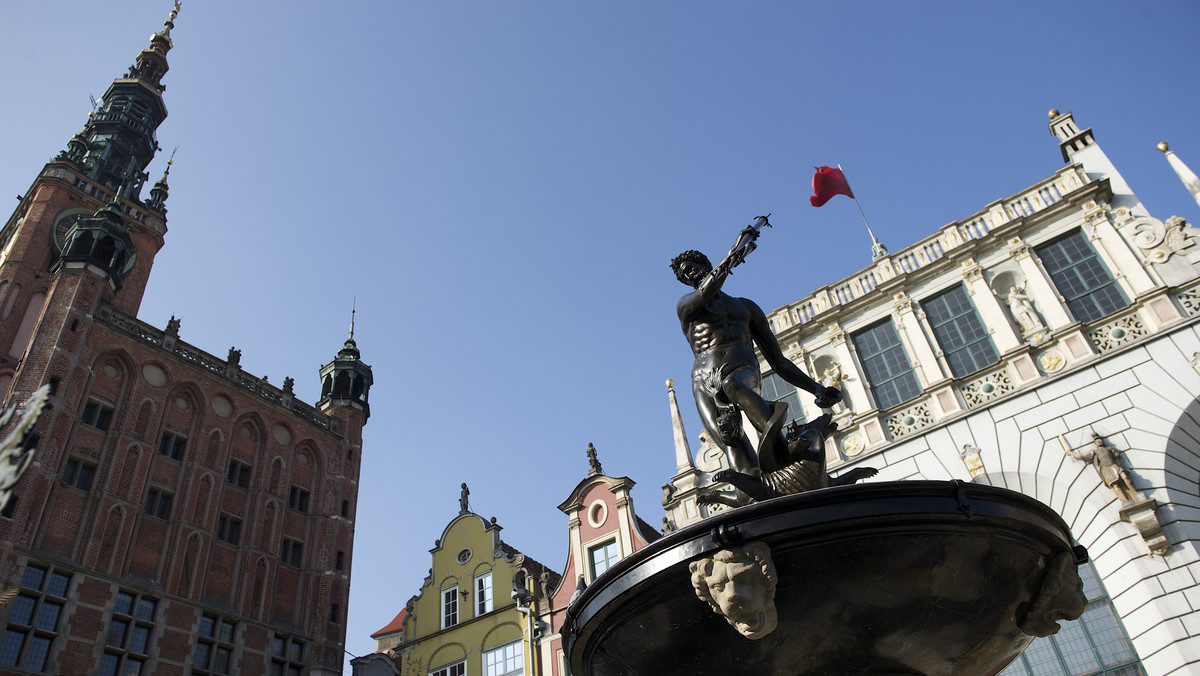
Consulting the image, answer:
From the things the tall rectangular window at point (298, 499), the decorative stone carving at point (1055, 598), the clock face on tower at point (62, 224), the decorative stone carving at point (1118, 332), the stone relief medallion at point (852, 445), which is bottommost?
the decorative stone carving at point (1055, 598)

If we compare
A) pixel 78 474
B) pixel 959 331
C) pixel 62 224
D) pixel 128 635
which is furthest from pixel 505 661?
pixel 62 224

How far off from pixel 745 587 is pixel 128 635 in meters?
25.1

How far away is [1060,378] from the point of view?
582 inches

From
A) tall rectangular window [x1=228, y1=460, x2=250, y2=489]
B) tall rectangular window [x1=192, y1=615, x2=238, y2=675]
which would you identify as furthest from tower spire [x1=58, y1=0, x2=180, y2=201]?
tall rectangular window [x1=192, y1=615, x2=238, y2=675]

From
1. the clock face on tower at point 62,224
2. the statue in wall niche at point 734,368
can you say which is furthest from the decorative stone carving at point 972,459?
the clock face on tower at point 62,224

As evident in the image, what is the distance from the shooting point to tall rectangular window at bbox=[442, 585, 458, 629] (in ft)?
78.8

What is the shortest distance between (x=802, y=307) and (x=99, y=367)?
23803 mm

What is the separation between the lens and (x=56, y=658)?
2056cm

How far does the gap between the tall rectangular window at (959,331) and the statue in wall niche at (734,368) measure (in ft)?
39.7

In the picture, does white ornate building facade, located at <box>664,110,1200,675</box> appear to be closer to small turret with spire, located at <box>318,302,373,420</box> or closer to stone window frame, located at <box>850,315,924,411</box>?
stone window frame, located at <box>850,315,924,411</box>

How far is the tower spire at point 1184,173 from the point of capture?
1576cm

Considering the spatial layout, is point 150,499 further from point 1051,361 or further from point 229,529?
point 1051,361

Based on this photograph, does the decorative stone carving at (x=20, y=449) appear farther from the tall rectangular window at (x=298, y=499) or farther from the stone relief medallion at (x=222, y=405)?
the tall rectangular window at (x=298, y=499)

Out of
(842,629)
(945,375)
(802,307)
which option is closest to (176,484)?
(802,307)
